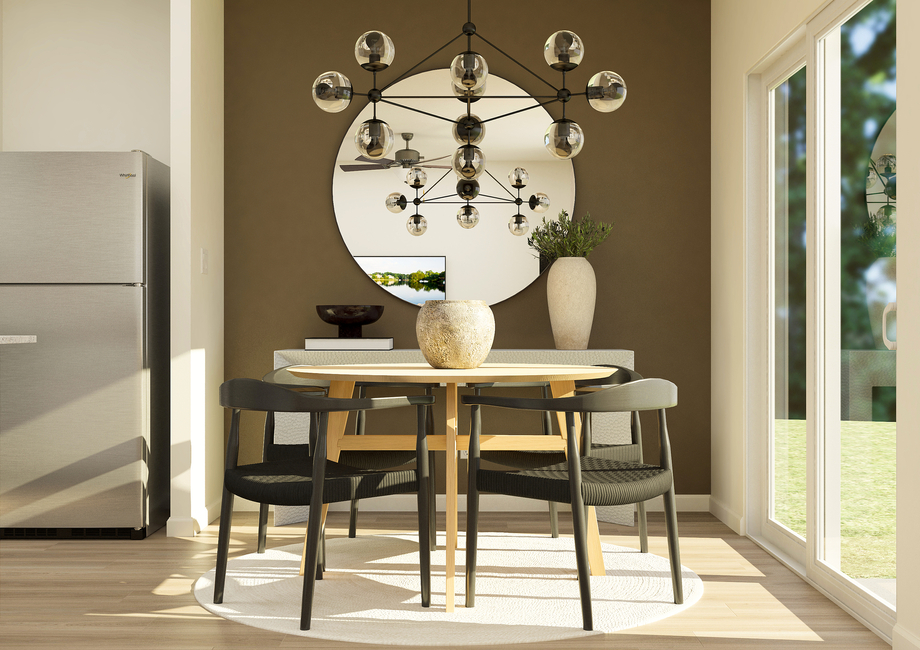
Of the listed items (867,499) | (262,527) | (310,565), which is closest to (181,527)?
(262,527)

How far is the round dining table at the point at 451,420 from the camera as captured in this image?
2.39 meters

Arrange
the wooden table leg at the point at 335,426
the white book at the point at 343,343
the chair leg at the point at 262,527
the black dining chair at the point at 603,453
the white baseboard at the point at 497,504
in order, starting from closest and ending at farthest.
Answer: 1. the wooden table leg at the point at 335,426
2. the black dining chair at the point at 603,453
3. the chair leg at the point at 262,527
4. the white book at the point at 343,343
5. the white baseboard at the point at 497,504

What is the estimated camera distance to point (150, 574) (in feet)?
9.51

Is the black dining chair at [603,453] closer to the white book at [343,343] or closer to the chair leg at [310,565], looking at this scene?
the white book at [343,343]

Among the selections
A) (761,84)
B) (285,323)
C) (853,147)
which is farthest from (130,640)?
(761,84)

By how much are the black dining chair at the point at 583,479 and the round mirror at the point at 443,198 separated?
5.73 feet

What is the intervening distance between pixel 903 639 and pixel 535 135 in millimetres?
2813

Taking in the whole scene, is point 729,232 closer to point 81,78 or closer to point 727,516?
point 727,516

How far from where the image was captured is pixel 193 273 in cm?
362

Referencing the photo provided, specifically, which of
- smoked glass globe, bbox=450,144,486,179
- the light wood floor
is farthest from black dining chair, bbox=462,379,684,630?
smoked glass globe, bbox=450,144,486,179

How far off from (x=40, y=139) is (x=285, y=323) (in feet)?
5.27

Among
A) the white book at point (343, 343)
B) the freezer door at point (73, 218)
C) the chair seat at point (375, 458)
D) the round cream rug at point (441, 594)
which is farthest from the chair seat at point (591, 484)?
the freezer door at point (73, 218)

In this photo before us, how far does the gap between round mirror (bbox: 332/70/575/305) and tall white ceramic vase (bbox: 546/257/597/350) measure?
35 cm

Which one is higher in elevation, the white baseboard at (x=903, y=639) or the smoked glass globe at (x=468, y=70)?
the smoked glass globe at (x=468, y=70)
